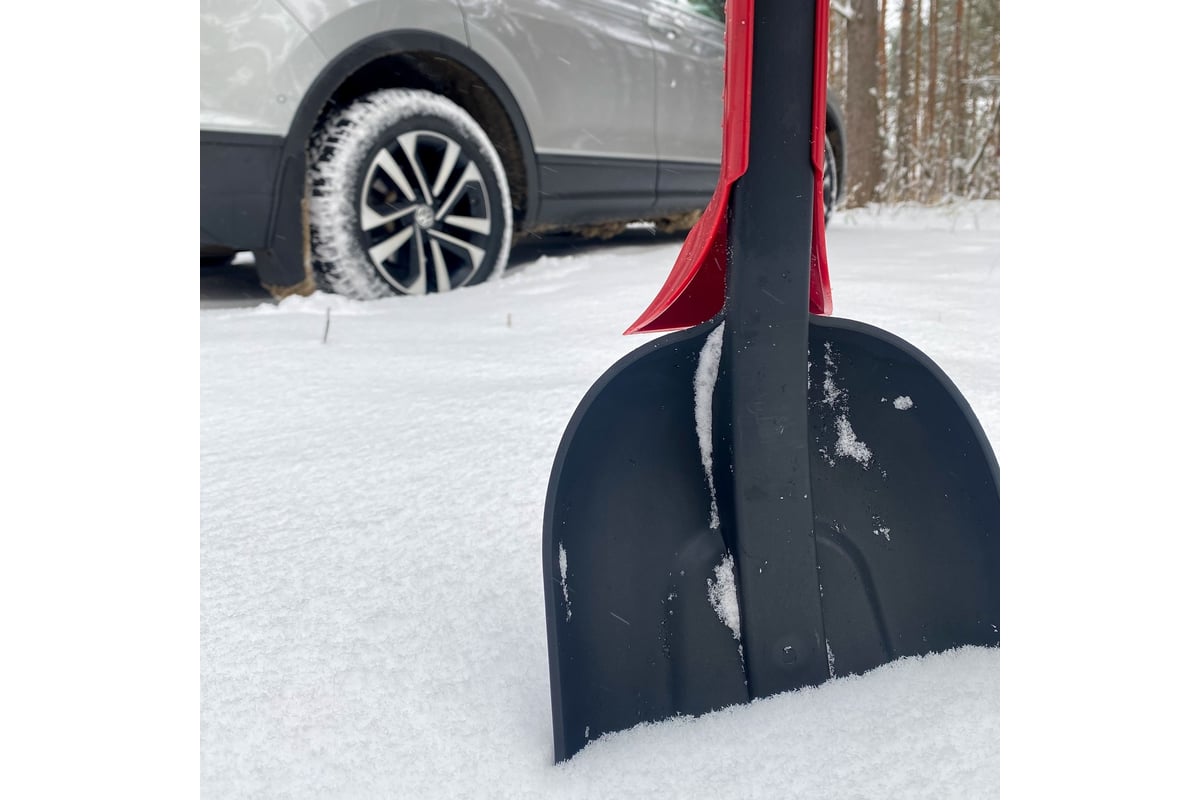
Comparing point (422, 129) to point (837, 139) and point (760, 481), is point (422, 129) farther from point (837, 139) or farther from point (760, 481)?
point (837, 139)

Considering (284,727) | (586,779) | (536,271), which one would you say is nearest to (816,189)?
(586,779)

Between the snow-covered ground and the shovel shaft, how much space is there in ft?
0.16

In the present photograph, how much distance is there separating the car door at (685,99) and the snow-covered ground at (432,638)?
6.82 feet

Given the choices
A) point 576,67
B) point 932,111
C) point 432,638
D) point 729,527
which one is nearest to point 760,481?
point 729,527

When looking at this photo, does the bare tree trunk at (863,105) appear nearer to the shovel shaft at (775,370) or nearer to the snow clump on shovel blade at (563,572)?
the shovel shaft at (775,370)

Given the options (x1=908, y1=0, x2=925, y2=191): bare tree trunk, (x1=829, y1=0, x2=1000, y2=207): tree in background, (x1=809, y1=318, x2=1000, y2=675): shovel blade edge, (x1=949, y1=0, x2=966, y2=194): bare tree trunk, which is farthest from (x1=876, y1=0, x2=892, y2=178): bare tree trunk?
(x1=809, y1=318, x2=1000, y2=675): shovel blade edge

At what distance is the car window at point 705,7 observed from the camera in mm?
3717

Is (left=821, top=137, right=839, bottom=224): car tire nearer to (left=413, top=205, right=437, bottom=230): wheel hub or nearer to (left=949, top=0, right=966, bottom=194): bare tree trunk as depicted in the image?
(left=413, top=205, right=437, bottom=230): wheel hub

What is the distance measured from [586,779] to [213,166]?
2.13 metres

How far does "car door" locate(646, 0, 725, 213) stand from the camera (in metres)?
3.44

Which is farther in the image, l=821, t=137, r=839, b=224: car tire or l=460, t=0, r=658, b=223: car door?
l=821, t=137, r=839, b=224: car tire

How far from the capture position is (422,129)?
102 inches

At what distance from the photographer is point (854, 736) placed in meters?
0.60

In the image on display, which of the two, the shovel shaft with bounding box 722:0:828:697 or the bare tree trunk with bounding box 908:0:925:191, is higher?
the bare tree trunk with bounding box 908:0:925:191
